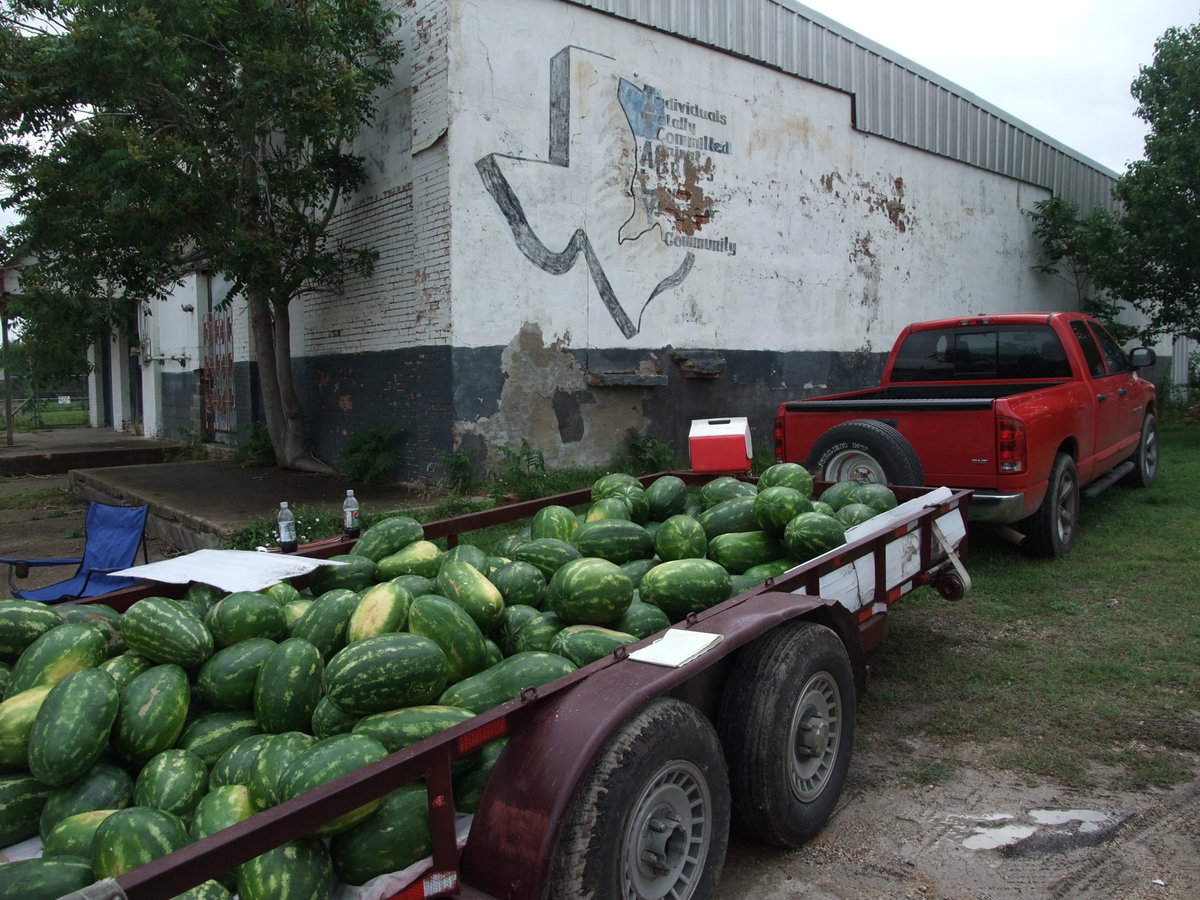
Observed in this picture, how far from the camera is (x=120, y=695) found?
8.35 feet

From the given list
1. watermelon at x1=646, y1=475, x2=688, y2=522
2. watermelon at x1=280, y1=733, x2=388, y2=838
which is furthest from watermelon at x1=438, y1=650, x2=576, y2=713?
watermelon at x1=646, y1=475, x2=688, y2=522

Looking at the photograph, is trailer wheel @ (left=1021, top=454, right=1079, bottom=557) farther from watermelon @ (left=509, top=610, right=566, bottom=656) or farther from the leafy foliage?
the leafy foliage

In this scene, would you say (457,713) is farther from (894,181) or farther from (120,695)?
(894,181)

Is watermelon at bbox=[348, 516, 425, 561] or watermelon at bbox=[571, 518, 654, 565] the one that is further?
watermelon at bbox=[571, 518, 654, 565]

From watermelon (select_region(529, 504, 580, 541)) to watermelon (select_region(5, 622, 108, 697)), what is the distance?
204 cm

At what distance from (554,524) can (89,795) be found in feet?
7.86

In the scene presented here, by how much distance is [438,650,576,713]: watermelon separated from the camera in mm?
2598

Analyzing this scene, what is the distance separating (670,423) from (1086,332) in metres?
5.16

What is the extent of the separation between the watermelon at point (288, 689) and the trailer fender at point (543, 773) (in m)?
0.66

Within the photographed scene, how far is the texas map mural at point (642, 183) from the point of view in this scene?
10.0 m

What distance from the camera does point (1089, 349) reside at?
26.6 feet

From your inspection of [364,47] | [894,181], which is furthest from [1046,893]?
[894,181]

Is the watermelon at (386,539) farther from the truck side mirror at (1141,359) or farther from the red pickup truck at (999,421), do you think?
the truck side mirror at (1141,359)

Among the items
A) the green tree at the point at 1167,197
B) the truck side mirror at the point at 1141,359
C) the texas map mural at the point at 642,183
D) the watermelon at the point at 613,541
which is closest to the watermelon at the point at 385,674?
the watermelon at the point at 613,541
